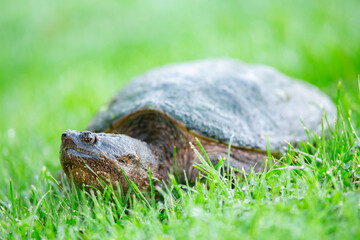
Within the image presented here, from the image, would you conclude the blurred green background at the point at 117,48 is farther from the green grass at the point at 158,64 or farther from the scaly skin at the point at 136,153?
the scaly skin at the point at 136,153

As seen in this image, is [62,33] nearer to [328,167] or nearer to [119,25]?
[119,25]

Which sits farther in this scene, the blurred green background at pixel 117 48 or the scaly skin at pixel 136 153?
the blurred green background at pixel 117 48

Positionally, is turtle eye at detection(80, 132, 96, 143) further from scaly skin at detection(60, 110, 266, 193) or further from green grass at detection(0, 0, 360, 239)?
green grass at detection(0, 0, 360, 239)

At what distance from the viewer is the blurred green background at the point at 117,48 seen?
4293mm

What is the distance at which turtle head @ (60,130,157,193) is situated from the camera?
6.95 feet

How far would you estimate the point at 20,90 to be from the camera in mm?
6027

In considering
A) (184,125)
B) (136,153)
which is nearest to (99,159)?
(136,153)

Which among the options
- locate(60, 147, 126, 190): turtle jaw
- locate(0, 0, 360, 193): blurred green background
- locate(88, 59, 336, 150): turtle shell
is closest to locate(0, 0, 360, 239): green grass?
locate(0, 0, 360, 193): blurred green background

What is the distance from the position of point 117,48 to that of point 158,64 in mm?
1516

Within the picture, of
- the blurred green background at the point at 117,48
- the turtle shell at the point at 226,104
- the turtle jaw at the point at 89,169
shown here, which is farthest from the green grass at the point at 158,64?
the turtle shell at the point at 226,104

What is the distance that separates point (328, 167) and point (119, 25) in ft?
22.0

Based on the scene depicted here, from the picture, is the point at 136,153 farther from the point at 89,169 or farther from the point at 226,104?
the point at 226,104

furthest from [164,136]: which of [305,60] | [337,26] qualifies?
[337,26]

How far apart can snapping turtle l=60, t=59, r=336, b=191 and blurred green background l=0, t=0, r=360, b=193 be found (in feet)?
2.15
